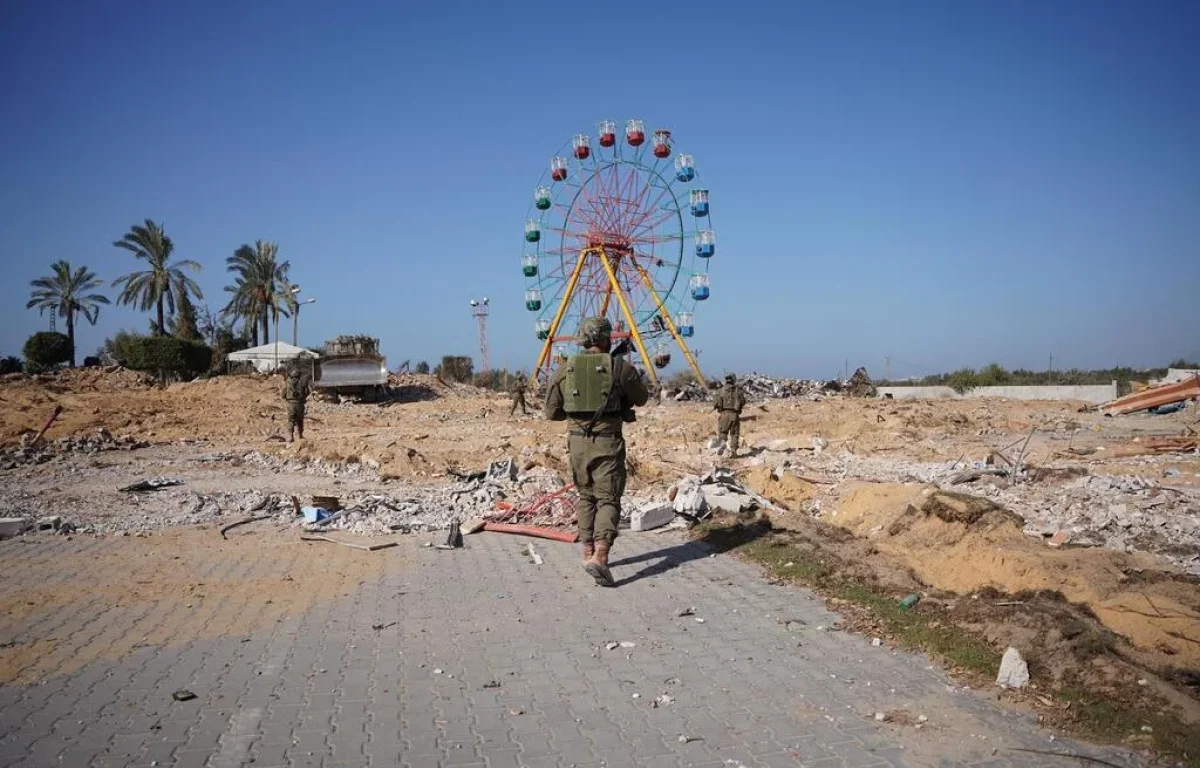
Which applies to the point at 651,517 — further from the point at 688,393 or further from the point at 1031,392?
the point at 1031,392

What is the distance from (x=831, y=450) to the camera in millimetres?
17062

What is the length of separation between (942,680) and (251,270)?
5295cm

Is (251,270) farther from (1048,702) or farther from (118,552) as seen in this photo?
(1048,702)

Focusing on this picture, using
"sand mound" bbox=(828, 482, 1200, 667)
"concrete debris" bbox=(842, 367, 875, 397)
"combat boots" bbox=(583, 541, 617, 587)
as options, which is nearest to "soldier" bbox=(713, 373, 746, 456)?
"sand mound" bbox=(828, 482, 1200, 667)

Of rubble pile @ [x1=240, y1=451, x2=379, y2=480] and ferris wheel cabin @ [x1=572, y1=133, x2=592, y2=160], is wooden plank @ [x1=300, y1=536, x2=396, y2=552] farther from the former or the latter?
ferris wheel cabin @ [x1=572, y1=133, x2=592, y2=160]

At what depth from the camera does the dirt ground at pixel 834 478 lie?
4.77m

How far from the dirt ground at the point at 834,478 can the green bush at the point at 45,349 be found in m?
10.8

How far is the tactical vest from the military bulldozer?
97.0ft


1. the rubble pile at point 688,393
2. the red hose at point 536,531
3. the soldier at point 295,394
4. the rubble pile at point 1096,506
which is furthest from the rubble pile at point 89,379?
the rubble pile at point 1096,506

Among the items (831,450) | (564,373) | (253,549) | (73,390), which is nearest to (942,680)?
(564,373)

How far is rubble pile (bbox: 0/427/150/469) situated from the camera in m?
15.2

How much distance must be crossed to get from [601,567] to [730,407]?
34.1 ft

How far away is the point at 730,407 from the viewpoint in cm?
1638

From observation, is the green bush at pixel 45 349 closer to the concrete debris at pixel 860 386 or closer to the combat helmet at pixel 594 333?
the concrete debris at pixel 860 386
